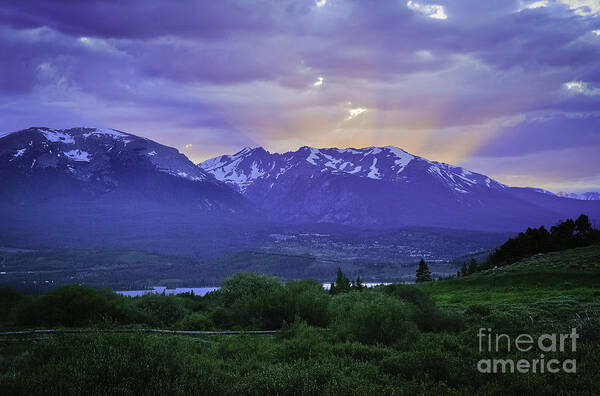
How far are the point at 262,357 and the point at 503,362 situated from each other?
305 inches

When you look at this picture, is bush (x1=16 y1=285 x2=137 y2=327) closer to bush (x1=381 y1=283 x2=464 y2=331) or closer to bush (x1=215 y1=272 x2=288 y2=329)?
bush (x1=215 y1=272 x2=288 y2=329)

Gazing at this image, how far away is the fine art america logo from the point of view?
37.9ft

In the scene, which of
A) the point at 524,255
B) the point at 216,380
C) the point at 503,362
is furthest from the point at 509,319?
the point at 524,255

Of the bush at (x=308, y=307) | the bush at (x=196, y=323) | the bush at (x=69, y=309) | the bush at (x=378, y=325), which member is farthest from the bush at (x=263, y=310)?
the bush at (x=378, y=325)

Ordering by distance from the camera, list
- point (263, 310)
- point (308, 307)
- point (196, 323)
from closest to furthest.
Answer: point (196, 323) < point (308, 307) < point (263, 310)

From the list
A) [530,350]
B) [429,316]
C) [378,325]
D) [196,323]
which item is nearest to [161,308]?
[196,323]

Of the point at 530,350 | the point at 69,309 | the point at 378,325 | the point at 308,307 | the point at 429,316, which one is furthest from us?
the point at 308,307

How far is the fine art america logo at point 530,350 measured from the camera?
37.9 feet

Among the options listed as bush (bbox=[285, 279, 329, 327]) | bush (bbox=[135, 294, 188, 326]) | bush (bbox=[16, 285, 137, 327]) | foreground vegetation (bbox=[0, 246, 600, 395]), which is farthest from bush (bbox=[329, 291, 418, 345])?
bush (bbox=[135, 294, 188, 326])

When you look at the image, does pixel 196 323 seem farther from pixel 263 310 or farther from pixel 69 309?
pixel 69 309

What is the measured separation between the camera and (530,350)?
14.2 m

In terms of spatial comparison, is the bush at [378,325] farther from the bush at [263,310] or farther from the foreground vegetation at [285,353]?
the bush at [263,310]

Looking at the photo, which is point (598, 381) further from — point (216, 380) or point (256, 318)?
point (256, 318)

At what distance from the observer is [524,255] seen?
257 feet
